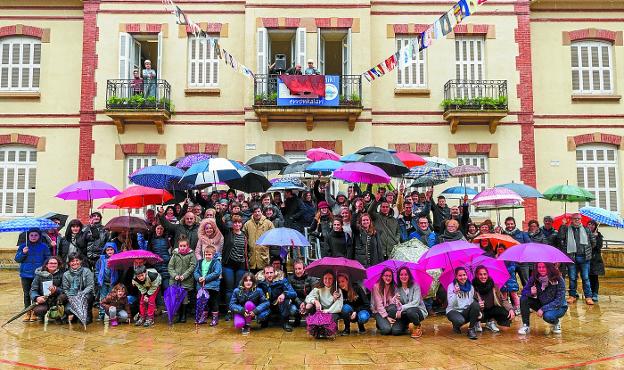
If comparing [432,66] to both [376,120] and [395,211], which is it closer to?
[376,120]

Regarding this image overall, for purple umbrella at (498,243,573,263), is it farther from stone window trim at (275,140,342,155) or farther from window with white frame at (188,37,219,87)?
window with white frame at (188,37,219,87)

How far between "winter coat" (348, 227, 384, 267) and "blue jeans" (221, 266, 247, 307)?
6.10ft

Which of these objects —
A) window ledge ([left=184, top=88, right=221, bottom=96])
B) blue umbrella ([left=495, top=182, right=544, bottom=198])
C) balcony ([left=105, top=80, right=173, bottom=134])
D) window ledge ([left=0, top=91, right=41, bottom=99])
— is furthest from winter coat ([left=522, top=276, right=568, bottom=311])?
window ledge ([left=0, top=91, right=41, bottom=99])

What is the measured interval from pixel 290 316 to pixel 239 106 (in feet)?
33.4

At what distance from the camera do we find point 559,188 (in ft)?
39.7

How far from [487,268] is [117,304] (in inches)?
225

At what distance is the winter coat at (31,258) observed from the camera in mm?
9266

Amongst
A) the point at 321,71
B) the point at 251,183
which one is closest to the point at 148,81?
the point at 321,71

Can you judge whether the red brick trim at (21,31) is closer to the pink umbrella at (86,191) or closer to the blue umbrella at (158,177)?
the pink umbrella at (86,191)

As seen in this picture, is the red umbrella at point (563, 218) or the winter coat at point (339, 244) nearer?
the winter coat at point (339, 244)

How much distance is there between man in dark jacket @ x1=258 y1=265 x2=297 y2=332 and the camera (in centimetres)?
813

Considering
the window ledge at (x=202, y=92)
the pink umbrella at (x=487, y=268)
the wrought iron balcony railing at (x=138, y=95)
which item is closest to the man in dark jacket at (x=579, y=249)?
the pink umbrella at (x=487, y=268)

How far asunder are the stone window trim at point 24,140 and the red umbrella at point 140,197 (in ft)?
28.2

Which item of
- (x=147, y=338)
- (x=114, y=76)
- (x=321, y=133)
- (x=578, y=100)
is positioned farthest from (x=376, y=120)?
(x=147, y=338)
